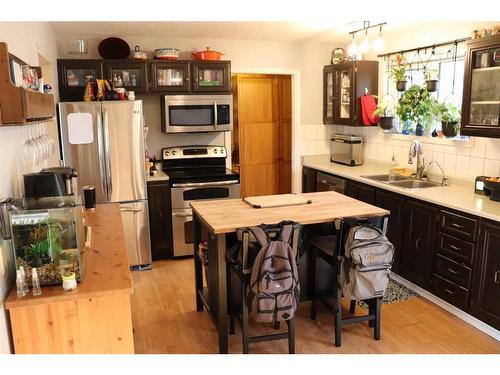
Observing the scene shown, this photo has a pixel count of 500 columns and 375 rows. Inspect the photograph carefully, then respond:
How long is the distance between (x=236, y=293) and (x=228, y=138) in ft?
8.87

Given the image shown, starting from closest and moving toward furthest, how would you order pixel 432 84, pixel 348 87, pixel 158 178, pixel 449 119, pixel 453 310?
pixel 453 310 < pixel 449 119 < pixel 432 84 < pixel 158 178 < pixel 348 87

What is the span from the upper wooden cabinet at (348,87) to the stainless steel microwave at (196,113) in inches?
53.6

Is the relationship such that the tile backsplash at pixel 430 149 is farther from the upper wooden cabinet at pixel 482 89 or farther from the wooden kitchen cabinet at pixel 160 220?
the wooden kitchen cabinet at pixel 160 220

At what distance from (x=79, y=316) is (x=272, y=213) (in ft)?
4.87

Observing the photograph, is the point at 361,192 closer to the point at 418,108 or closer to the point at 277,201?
the point at 418,108

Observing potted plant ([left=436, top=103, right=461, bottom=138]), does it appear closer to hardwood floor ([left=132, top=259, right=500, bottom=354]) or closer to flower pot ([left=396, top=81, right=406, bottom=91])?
flower pot ([left=396, top=81, right=406, bottom=91])

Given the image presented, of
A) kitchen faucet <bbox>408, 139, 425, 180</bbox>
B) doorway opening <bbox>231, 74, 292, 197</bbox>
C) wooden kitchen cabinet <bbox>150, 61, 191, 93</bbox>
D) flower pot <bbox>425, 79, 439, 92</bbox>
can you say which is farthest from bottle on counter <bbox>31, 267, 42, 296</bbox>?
doorway opening <bbox>231, 74, 292, 197</bbox>

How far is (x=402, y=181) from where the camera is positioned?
441 centimetres

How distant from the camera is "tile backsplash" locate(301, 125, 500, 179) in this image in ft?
12.3

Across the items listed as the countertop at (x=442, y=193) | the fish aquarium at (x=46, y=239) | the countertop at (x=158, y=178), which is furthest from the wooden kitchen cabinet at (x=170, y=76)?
the fish aquarium at (x=46, y=239)

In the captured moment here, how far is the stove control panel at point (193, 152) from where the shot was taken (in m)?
5.17

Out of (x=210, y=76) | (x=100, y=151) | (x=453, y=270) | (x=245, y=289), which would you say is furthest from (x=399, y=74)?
(x=100, y=151)
